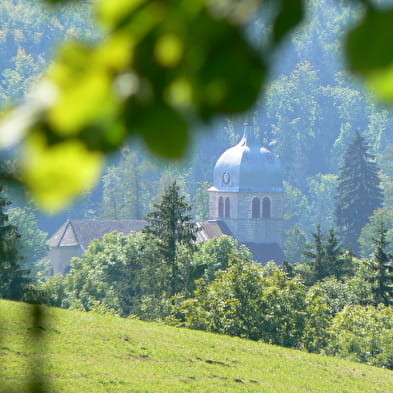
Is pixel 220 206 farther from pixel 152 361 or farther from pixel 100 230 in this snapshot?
pixel 152 361

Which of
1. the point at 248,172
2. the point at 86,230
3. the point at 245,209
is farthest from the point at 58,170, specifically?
the point at 245,209

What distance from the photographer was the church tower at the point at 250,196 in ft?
202

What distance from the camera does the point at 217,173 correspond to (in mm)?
62938

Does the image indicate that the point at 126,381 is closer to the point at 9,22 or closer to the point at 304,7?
the point at 304,7

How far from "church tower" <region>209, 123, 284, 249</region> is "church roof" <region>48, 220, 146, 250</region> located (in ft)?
22.0

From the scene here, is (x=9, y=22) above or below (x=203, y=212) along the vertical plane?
above

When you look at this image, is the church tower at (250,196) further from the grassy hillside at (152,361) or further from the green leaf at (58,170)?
the green leaf at (58,170)

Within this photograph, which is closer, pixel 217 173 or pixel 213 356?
pixel 213 356

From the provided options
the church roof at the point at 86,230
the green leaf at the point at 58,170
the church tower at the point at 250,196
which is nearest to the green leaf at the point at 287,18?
the green leaf at the point at 58,170

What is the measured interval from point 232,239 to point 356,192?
21447mm

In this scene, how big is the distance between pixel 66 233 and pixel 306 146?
35.7 m

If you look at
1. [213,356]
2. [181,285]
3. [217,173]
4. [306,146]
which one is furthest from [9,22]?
[213,356]

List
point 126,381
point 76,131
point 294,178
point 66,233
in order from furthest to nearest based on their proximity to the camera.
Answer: point 294,178
point 66,233
point 126,381
point 76,131

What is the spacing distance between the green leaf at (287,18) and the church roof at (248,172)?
60627 millimetres
